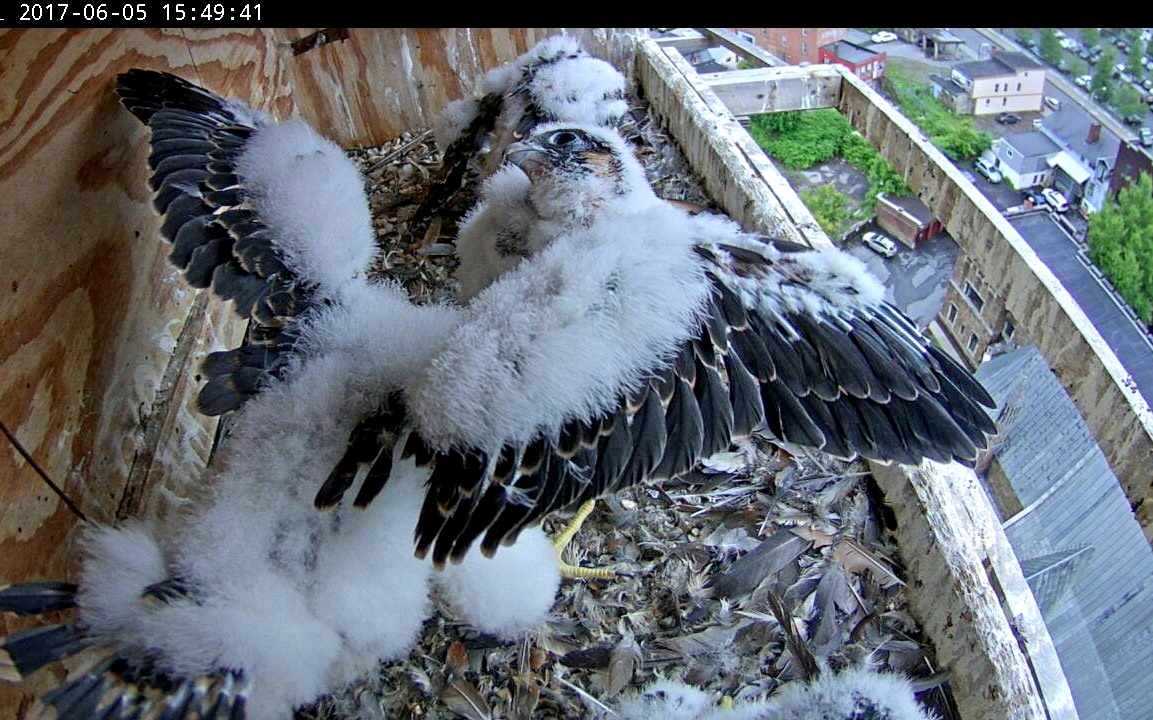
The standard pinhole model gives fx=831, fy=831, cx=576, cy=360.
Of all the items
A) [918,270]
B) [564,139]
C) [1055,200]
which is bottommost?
[918,270]

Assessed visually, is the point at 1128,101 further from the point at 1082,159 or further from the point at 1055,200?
the point at 1055,200

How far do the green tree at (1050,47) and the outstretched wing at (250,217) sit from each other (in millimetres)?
1667

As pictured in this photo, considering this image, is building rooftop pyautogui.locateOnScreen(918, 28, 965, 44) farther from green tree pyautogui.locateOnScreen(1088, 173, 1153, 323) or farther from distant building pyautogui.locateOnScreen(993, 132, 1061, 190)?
green tree pyautogui.locateOnScreen(1088, 173, 1153, 323)

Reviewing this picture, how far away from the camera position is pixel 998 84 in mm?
2281

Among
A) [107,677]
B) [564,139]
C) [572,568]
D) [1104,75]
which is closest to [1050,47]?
[1104,75]

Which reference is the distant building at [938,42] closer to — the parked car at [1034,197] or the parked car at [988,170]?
the parked car at [988,170]

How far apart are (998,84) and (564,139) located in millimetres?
1376

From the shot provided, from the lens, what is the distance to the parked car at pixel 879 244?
2.45 m

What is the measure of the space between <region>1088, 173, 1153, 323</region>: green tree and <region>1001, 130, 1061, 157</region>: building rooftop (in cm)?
27

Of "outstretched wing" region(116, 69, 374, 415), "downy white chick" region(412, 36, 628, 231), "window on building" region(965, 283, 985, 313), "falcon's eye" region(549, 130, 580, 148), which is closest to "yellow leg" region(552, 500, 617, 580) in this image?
"outstretched wing" region(116, 69, 374, 415)

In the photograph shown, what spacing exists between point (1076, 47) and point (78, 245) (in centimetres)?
216

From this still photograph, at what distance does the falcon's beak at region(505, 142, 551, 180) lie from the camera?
1.61 meters
